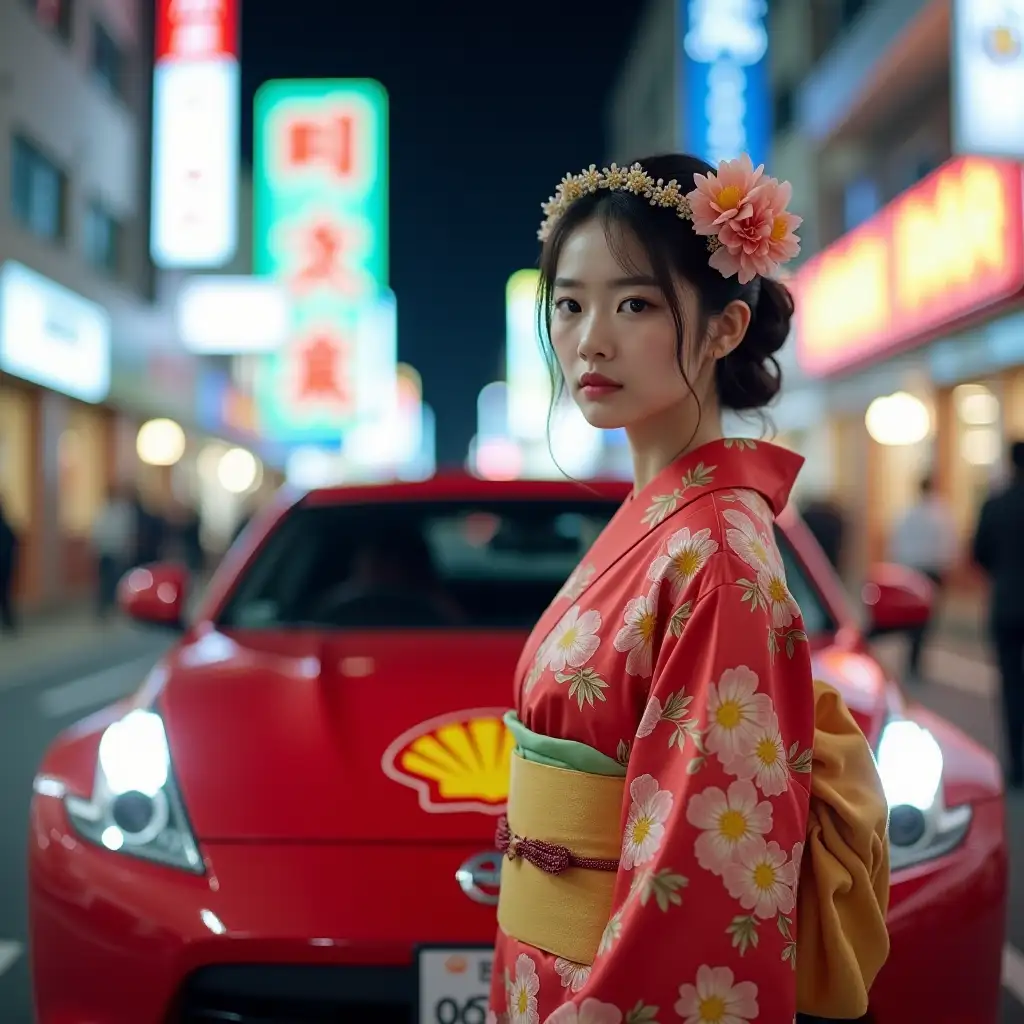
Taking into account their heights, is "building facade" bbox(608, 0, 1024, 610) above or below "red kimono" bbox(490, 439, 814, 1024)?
above

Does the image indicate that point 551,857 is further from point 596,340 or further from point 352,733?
point 352,733

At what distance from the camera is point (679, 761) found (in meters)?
1.10

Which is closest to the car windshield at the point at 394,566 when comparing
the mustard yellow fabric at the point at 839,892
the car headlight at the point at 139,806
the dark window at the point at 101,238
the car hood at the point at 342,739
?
the car hood at the point at 342,739

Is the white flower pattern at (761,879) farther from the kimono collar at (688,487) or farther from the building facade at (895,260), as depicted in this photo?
the building facade at (895,260)

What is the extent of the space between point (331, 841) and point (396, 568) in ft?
5.39

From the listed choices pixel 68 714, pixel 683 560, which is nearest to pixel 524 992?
pixel 683 560

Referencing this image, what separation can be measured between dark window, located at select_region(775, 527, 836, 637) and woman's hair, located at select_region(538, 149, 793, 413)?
5.51ft

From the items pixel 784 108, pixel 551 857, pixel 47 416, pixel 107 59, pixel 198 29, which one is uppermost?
pixel 107 59

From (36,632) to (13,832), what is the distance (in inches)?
369

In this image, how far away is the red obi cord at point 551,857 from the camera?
1.21 m

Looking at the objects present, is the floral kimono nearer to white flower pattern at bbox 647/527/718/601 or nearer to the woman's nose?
white flower pattern at bbox 647/527/718/601

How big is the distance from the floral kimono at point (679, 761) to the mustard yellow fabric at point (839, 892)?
0.05 m

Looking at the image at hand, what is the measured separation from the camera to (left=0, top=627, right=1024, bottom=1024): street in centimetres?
318

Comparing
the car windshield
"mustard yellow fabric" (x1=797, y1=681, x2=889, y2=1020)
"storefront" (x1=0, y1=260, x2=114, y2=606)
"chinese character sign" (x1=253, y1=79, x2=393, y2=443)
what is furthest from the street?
"chinese character sign" (x1=253, y1=79, x2=393, y2=443)
